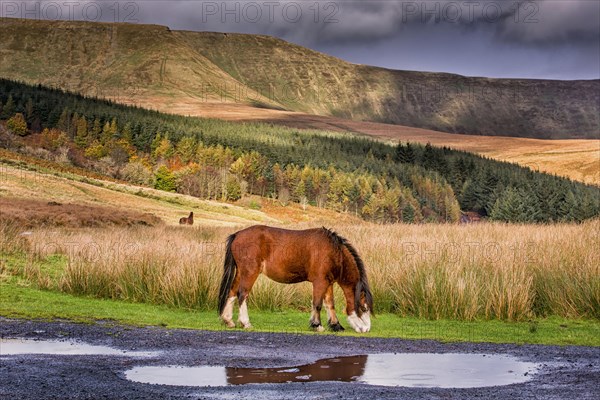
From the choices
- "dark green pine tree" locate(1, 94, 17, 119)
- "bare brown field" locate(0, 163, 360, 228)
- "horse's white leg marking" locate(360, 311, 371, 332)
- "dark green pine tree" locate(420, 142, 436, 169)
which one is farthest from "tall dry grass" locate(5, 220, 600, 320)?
"dark green pine tree" locate(420, 142, 436, 169)

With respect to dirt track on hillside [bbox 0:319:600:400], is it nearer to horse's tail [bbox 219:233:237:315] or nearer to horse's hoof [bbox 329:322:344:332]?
horse's hoof [bbox 329:322:344:332]

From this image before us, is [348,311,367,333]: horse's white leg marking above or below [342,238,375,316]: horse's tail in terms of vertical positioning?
below

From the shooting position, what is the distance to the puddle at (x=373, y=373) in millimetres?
10859

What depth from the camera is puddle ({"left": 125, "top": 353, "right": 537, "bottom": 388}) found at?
35.6ft

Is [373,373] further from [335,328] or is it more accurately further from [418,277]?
[418,277]

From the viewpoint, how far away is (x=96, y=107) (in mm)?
151375

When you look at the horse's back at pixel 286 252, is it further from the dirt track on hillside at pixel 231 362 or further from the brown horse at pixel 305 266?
the dirt track on hillside at pixel 231 362

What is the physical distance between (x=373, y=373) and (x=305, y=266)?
4.36 m

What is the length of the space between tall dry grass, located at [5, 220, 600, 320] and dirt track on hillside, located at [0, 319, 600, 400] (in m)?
3.79

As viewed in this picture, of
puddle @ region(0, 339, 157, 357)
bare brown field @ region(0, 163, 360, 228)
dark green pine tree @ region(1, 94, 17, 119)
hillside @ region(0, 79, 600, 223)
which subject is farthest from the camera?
dark green pine tree @ region(1, 94, 17, 119)

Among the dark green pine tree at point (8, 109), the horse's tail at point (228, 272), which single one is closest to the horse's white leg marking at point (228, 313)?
the horse's tail at point (228, 272)

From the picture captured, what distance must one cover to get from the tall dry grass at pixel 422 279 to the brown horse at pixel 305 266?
3.43m

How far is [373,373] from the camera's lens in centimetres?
1163

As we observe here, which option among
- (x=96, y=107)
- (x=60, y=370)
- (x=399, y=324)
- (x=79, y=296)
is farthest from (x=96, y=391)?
(x=96, y=107)
